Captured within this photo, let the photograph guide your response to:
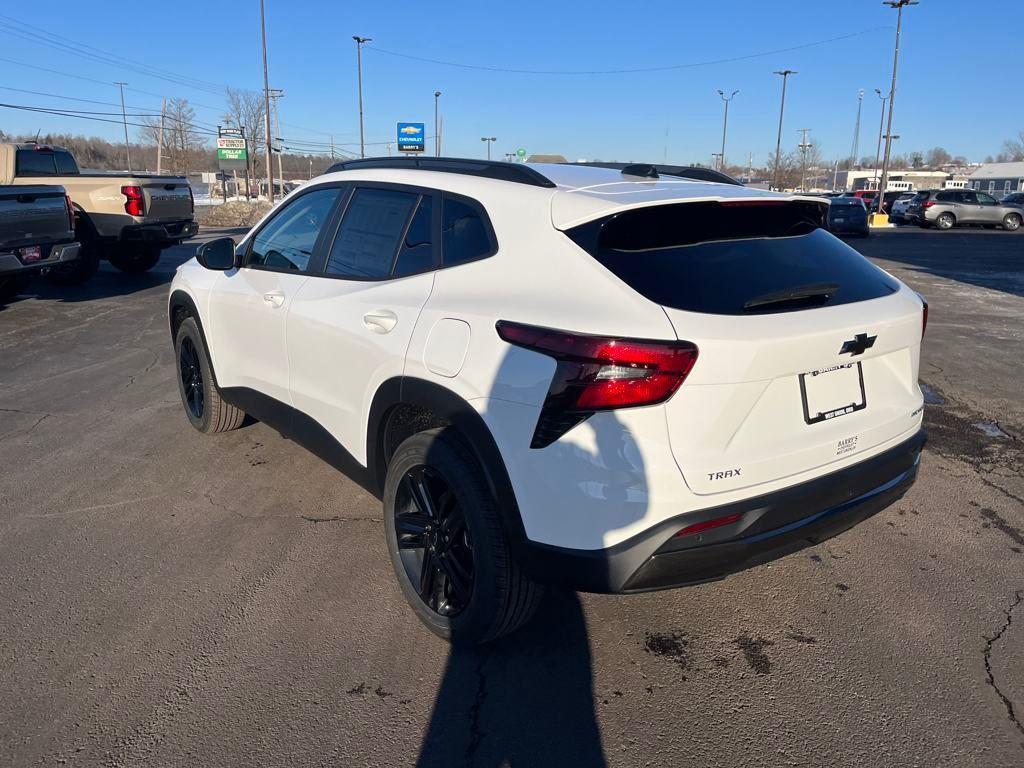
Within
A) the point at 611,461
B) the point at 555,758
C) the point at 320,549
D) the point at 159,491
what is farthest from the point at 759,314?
the point at 159,491

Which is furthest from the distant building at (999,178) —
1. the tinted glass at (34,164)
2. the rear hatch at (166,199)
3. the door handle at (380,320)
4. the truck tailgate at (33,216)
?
the door handle at (380,320)

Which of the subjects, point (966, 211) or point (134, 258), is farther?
point (966, 211)

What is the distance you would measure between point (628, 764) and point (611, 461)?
3.16 ft

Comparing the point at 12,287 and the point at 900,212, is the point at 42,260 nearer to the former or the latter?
the point at 12,287

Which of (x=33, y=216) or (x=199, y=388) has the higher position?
(x=33, y=216)

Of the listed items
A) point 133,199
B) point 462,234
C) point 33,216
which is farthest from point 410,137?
point 462,234

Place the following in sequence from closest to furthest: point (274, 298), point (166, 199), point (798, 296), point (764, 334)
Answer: point (764, 334), point (798, 296), point (274, 298), point (166, 199)

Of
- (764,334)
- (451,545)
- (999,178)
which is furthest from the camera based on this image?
(999,178)

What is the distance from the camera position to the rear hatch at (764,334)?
238 cm

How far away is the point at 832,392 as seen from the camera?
268 centimetres

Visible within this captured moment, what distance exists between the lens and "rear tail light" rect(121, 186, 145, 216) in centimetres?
1190

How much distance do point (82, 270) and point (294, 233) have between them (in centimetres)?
1016

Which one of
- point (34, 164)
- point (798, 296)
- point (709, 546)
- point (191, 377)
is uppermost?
point (34, 164)

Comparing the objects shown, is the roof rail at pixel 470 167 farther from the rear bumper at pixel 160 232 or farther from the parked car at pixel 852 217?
the parked car at pixel 852 217
